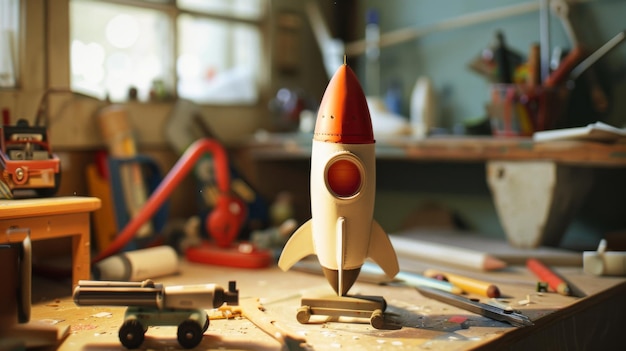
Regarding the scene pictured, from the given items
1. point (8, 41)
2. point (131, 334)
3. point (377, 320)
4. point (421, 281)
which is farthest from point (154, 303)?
point (8, 41)

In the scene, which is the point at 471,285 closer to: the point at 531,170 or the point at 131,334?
the point at 531,170

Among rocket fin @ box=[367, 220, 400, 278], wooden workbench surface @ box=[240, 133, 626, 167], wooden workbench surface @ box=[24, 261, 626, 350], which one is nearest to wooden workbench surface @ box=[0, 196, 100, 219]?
wooden workbench surface @ box=[24, 261, 626, 350]

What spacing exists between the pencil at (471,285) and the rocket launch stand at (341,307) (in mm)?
296

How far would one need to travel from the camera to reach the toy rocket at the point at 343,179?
1.11 metres

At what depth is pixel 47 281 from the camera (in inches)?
58.2

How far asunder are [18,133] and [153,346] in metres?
0.65

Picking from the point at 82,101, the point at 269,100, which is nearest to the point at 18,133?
the point at 82,101

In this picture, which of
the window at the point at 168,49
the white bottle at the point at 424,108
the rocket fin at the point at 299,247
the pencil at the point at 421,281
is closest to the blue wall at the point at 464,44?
the white bottle at the point at 424,108

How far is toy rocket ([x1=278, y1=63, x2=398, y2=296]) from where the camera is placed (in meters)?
1.11

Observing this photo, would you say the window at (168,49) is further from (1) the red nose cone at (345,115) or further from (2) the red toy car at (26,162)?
(1) the red nose cone at (345,115)

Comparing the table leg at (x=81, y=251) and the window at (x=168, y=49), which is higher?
the window at (x=168, y=49)

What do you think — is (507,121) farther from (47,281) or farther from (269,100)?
(47,281)

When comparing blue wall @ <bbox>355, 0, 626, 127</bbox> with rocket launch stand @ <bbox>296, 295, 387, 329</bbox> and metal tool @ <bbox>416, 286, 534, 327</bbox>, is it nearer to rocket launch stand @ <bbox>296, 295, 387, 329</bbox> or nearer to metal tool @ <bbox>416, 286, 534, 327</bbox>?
metal tool @ <bbox>416, 286, 534, 327</bbox>

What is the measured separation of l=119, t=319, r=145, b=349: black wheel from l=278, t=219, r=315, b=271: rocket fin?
32 centimetres
